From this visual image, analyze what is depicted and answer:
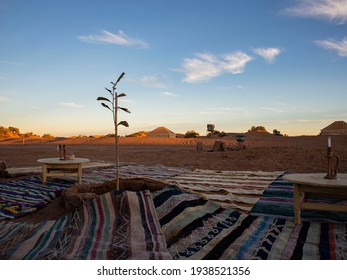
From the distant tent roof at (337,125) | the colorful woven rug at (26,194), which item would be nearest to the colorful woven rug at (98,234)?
the colorful woven rug at (26,194)

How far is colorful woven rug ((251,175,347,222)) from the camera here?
136 inches

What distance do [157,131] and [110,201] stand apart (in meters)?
36.6

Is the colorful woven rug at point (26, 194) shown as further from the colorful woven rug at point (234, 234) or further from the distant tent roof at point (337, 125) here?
the distant tent roof at point (337, 125)

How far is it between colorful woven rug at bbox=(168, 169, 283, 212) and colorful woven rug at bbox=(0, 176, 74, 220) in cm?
203

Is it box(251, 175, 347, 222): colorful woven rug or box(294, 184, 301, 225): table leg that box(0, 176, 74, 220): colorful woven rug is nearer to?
box(251, 175, 347, 222): colorful woven rug

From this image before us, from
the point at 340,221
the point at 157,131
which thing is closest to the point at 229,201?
the point at 340,221

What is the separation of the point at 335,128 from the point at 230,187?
30.3 meters

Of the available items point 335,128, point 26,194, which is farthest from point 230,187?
point 335,128

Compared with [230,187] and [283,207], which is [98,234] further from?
[230,187]

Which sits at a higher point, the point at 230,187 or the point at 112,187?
the point at 112,187

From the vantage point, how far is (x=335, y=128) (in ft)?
102

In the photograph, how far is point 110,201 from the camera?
330 centimetres

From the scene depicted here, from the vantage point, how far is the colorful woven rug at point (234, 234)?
2.47 metres

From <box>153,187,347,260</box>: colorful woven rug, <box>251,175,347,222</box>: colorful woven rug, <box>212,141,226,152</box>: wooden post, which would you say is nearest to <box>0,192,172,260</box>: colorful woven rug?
<box>153,187,347,260</box>: colorful woven rug
